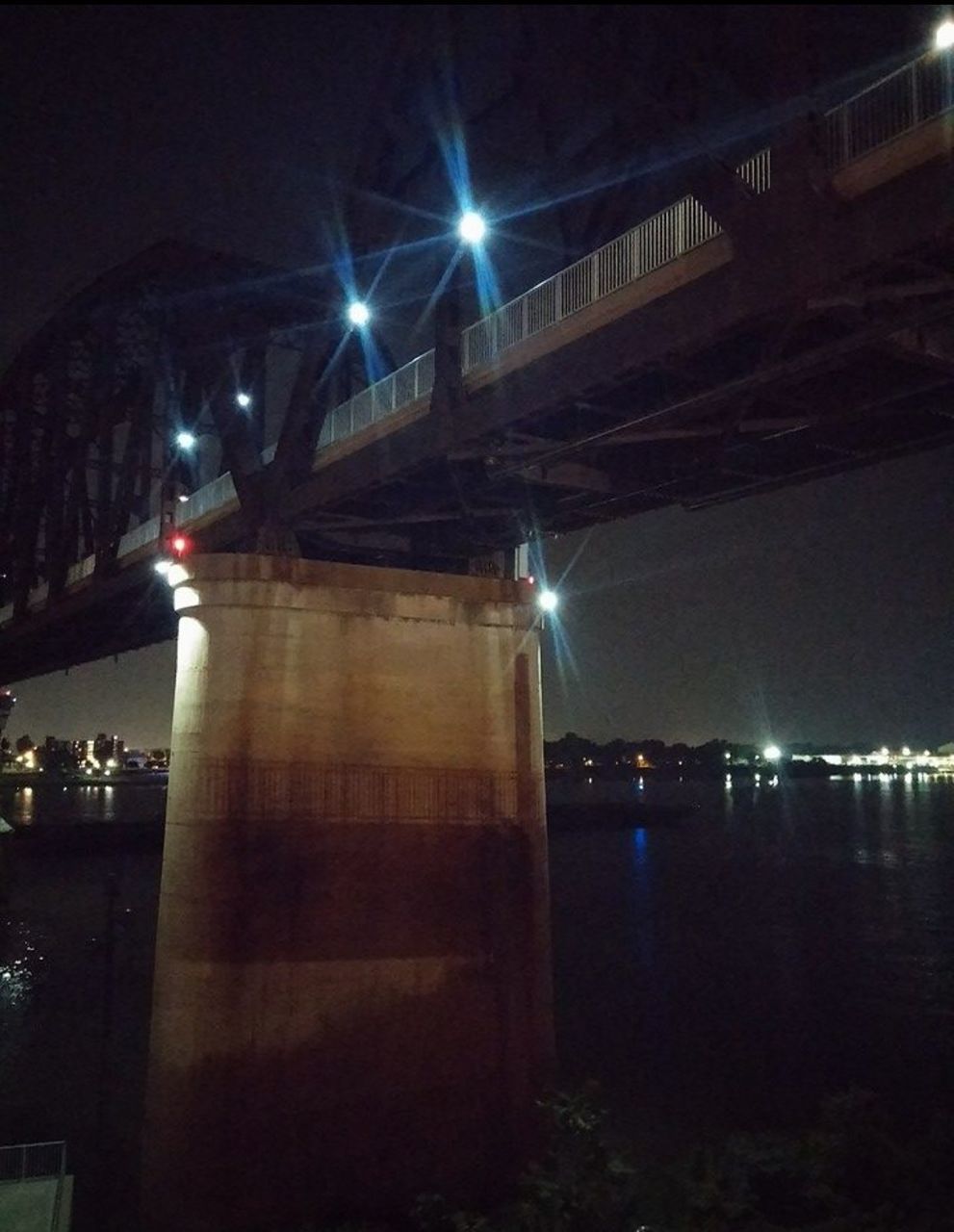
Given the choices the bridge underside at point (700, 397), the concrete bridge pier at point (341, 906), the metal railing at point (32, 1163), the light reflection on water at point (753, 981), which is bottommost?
the light reflection on water at point (753, 981)

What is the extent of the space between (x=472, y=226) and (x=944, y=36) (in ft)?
21.8

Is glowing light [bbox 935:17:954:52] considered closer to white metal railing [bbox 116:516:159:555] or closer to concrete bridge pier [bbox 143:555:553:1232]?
concrete bridge pier [bbox 143:555:553:1232]

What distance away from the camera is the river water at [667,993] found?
24625mm

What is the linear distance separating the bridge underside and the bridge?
6 centimetres

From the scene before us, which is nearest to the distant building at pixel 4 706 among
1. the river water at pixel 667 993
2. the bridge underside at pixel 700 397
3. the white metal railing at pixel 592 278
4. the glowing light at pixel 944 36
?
the river water at pixel 667 993

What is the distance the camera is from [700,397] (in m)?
12.5

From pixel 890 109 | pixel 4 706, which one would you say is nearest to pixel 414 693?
pixel 890 109

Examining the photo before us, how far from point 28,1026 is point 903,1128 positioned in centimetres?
2382

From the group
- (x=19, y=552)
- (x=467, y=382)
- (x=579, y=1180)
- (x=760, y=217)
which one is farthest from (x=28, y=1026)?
(x=760, y=217)

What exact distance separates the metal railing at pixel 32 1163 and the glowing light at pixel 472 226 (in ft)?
40.1

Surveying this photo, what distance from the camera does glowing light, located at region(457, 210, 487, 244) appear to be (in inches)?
537

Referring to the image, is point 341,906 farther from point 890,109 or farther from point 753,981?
point 753,981

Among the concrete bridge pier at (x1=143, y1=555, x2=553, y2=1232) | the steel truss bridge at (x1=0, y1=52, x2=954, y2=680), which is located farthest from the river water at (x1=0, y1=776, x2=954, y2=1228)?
the steel truss bridge at (x1=0, y1=52, x2=954, y2=680)

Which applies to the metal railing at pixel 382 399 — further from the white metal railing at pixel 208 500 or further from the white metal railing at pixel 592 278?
the white metal railing at pixel 208 500
